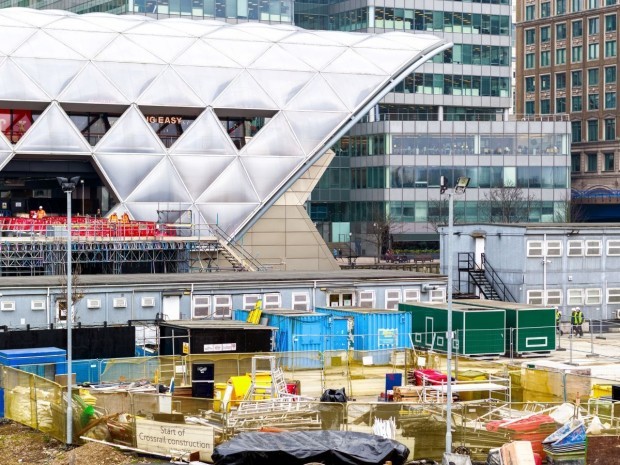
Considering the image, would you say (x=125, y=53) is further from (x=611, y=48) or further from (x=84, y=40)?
(x=611, y=48)

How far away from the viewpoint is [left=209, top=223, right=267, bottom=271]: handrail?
78.7 m

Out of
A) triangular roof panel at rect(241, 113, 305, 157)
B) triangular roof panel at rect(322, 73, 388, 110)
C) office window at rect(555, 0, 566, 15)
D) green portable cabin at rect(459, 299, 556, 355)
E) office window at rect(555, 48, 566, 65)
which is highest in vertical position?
office window at rect(555, 0, 566, 15)

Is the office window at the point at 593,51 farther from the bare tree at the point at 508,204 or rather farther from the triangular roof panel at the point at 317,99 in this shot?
the triangular roof panel at the point at 317,99

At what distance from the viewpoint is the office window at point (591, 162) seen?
161625mm

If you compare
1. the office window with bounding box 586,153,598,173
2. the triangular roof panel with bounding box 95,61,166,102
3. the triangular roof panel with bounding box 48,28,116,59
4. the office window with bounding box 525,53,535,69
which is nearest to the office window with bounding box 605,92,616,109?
the office window with bounding box 586,153,598,173

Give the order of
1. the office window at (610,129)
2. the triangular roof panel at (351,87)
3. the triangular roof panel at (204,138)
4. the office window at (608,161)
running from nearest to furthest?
the triangular roof panel at (204,138), the triangular roof panel at (351,87), the office window at (608,161), the office window at (610,129)

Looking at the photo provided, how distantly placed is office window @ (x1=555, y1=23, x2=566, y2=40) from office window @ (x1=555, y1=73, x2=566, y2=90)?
15.6 ft

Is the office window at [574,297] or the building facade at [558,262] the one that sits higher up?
the building facade at [558,262]

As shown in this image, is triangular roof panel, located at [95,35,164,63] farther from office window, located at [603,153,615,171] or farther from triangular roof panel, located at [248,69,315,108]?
office window, located at [603,153,615,171]

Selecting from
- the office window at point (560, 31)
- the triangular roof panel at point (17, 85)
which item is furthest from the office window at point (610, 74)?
the triangular roof panel at point (17, 85)

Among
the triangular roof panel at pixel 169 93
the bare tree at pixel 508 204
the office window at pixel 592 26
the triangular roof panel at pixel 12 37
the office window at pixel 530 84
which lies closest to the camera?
the triangular roof panel at pixel 12 37

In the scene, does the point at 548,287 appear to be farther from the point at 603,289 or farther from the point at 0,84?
the point at 0,84

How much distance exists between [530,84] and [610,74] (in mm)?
13483

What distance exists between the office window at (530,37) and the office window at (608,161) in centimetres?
2048
